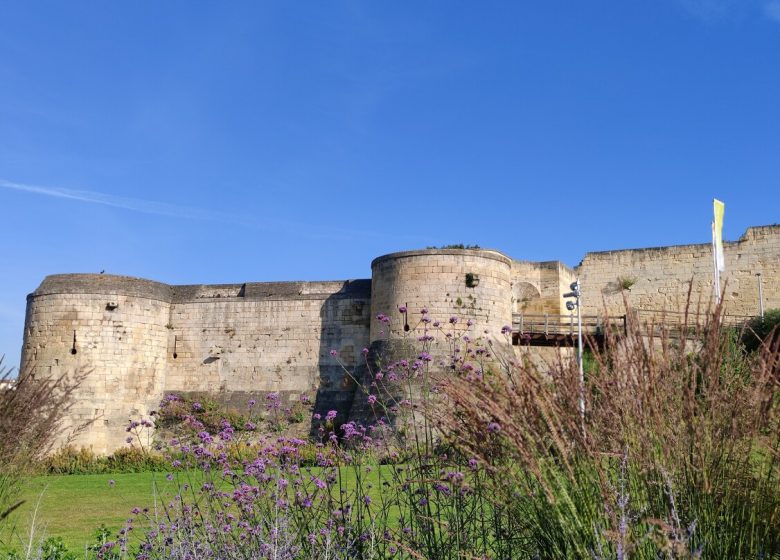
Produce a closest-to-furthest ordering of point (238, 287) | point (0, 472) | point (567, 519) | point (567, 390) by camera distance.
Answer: point (567, 519) < point (567, 390) < point (0, 472) < point (238, 287)

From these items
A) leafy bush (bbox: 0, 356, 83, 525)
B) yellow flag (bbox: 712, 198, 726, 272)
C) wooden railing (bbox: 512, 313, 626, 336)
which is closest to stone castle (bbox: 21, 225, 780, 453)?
wooden railing (bbox: 512, 313, 626, 336)

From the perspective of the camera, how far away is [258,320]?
20703 millimetres

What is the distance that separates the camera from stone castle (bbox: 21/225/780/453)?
60.2 feet

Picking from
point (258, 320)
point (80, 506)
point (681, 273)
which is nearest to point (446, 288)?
point (258, 320)

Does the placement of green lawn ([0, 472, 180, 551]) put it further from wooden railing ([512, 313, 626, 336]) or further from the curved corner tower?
wooden railing ([512, 313, 626, 336])

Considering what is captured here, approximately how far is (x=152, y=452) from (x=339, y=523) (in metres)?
15.6

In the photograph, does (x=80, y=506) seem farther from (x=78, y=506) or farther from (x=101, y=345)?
(x=101, y=345)

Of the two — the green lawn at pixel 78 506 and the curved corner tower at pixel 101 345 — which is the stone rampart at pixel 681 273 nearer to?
the curved corner tower at pixel 101 345

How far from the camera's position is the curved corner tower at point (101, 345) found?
19.3 metres

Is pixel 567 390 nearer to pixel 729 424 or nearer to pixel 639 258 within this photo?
pixel 729 424

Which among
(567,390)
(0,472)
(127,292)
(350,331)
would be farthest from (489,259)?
(567,390)

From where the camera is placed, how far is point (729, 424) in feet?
10.6

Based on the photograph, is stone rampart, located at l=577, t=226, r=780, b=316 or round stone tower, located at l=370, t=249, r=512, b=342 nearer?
round stone tower, located at l=370, t=249, r=512, b=342

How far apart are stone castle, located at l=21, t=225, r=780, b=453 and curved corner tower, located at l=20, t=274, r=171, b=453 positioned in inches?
1.0
